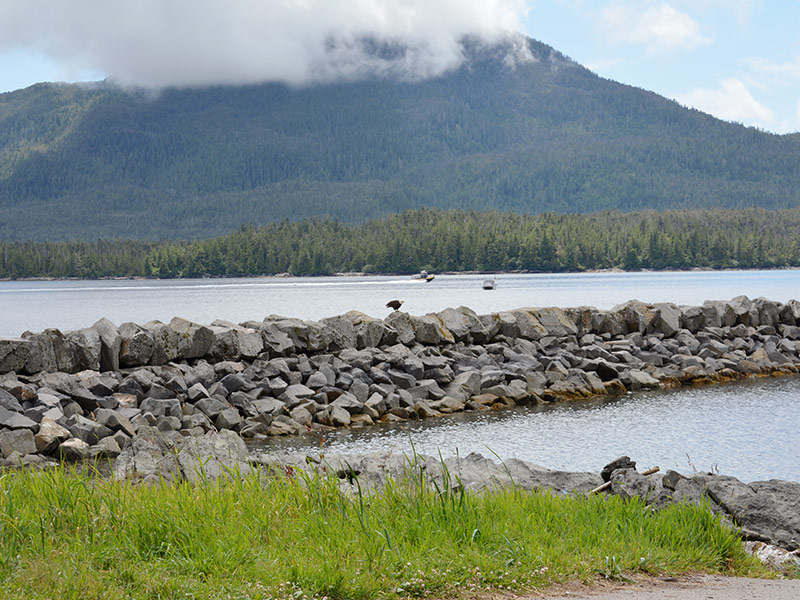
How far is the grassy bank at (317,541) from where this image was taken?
5.45m

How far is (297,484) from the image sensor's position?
23.3ft

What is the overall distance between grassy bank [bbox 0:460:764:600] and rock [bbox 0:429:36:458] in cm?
658

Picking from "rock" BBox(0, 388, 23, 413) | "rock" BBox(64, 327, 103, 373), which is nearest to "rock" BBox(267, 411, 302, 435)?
"rock" BBox(64, 327, 103, 373)

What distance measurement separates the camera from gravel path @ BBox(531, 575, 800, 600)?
18.8 feet

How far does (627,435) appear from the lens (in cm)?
1684

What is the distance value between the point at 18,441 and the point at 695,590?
425 inches

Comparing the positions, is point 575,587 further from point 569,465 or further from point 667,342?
point 667,342

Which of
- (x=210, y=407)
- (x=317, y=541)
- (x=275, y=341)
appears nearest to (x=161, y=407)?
(x=210, y=407)

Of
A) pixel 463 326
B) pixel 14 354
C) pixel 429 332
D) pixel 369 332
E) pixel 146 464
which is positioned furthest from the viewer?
pixel 463 326

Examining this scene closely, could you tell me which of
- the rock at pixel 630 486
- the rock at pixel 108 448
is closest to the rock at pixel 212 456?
the rock at pixel 108 448

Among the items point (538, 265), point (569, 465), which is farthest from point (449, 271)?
point (569, 465)

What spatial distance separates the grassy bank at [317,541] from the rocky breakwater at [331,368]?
645 centimetres

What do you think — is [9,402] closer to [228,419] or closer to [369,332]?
[228,419]

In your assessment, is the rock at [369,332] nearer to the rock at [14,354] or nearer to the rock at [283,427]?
the rock at [283,427]
